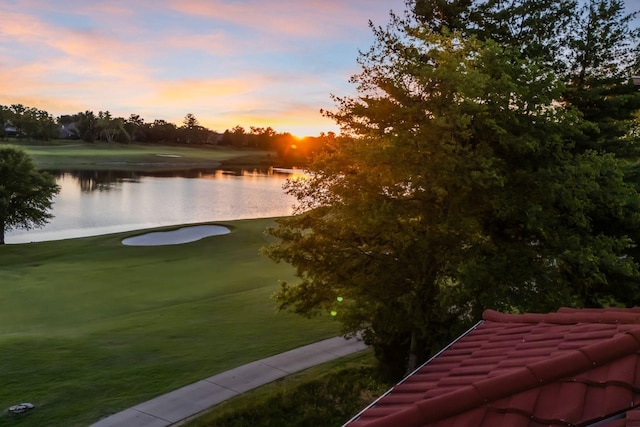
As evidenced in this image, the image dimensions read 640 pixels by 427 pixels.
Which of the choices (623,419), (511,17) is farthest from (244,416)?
(511,17)

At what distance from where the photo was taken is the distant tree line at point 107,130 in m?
147

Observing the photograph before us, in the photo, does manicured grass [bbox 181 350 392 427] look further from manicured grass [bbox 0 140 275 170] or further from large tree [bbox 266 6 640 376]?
manicured grass [bbox 0 140 275 170]

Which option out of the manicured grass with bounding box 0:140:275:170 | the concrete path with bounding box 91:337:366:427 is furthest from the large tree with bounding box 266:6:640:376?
the manicured grass with bounding box 0:140:275:170

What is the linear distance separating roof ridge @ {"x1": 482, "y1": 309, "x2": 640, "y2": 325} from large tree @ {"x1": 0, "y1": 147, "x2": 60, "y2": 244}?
1694 inches

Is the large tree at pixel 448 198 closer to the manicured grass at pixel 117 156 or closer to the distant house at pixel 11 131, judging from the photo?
the manicured grass at pixel 117 156

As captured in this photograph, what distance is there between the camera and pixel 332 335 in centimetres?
1558

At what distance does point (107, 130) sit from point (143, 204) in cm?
11990

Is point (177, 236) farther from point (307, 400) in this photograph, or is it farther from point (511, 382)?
point (511, 382)

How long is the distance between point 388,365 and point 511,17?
13759 millimetres

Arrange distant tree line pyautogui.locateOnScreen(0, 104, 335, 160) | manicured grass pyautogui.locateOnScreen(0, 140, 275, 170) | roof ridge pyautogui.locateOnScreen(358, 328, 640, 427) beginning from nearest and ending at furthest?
roof ridge pyautogui.locateOnScreen(358, 328, 640, 427)
manicured grass pyautogui.locateOnScreen(0, 140, 275, 170)
distant tree line pyautogui.locateOnScreen(0, 104, 335, 160)

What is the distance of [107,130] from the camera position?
165500mm

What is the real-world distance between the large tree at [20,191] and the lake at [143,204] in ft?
5.56

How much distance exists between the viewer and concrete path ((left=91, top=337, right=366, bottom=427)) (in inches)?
387

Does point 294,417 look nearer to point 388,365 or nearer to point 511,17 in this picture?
point 388,365
